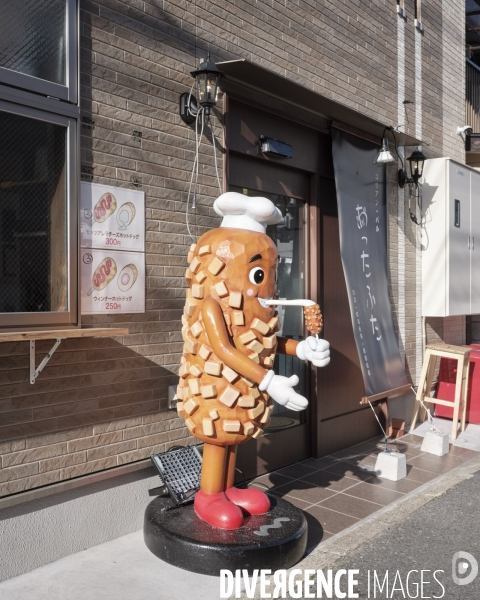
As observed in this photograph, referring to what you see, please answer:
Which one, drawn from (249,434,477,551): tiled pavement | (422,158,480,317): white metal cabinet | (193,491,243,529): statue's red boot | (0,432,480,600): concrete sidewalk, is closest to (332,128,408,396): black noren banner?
(249,434,477,551): tiled pavement

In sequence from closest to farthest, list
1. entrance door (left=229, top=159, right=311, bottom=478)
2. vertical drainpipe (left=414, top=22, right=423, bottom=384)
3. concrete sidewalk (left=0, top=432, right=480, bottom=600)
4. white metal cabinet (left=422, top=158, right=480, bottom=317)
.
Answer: concrete sidewalk (left=0, top=432, right=480, bottom=600)
entrance door (left=229, top=159, right=311, bottom=478)
white metal cabinet (left=422, top=158, right=480, bottom=317)
vertical drainpipe (left=414, top=22, right=423, bottom=384)

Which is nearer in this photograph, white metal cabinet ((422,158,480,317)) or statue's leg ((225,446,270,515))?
statue's leg ((225,446,270,515))

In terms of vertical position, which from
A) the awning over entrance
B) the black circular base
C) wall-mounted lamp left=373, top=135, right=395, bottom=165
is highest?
the awning over entrance

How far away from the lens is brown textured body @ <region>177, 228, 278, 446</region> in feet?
12.9

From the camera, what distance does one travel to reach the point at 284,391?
3.61 m

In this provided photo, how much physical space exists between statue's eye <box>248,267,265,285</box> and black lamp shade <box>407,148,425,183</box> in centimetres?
470

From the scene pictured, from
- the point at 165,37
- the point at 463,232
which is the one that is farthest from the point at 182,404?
the point at 463,232

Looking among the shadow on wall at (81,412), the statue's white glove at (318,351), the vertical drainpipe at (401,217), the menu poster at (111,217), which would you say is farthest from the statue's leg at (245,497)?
the vertical drainpipe at (401,217)

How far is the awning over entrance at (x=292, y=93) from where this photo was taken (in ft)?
17.0

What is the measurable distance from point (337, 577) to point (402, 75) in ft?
21.5

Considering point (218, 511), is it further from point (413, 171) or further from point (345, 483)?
point (413, 171)

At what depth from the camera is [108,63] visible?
14.4 ft

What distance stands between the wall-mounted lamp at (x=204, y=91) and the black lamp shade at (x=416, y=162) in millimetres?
3842

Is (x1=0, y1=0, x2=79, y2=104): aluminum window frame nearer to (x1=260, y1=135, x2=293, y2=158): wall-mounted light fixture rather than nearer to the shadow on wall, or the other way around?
the shadow on wall
